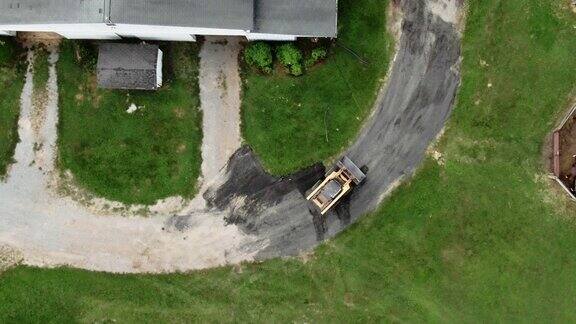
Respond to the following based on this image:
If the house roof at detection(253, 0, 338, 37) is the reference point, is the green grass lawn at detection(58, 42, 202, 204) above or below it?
below

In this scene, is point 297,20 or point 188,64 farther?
point 188,64

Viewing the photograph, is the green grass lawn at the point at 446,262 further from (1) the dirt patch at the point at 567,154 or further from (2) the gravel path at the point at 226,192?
(2) the gravel path at the point at 226,192

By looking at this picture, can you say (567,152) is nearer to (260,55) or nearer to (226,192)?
(260,55)

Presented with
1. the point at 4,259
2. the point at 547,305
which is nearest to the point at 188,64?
the point at 4,259

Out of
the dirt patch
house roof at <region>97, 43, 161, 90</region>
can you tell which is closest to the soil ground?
the dirt patch

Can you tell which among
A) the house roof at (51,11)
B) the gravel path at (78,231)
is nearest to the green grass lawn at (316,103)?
the gravel path at (78,231)

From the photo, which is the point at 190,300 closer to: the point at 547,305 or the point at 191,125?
the point at 191,125

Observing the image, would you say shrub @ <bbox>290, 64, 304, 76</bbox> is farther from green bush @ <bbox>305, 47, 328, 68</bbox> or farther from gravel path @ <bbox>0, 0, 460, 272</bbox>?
gravel path @ <bbox>0, 0, 460, 272</bbox>
